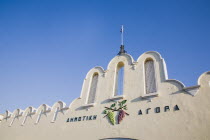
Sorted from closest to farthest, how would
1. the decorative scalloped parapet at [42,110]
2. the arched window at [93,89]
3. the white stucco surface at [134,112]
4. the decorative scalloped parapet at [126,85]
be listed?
the white stucco surface at [134,112], the decorative scalloped parapet at [126,85], the arched window at [93,89], the decorative scalloped parapet at [42,110]

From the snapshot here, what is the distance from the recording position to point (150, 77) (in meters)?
11.0

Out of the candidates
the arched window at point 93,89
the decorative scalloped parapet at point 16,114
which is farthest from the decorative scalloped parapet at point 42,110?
the arched window at point 93,89

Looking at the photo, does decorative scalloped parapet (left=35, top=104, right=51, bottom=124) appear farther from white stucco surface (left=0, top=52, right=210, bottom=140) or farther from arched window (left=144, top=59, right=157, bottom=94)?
arched window (left=144, top=59, right=157, bottom=94)

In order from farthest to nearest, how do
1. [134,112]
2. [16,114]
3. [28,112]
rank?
[16,114]
[28,112]
[134,112]

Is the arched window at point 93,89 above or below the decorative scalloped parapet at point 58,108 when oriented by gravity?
above

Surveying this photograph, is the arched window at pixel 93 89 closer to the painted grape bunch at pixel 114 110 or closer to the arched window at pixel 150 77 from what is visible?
the painted grape bunch at pixel 114 110

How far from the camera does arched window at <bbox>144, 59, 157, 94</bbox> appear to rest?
1045cm

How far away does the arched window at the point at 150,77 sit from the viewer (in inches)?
411

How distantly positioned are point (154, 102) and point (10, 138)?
15478 millimetres

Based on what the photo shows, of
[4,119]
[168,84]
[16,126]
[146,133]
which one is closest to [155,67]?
[168,84]

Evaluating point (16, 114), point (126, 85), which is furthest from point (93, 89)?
point (16, 114)

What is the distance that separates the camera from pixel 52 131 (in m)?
13.3

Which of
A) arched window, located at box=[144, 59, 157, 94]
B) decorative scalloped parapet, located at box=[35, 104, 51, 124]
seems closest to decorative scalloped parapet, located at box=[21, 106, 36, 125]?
decorative scalloped parapet, located at box=[35, 104, 51, 124]

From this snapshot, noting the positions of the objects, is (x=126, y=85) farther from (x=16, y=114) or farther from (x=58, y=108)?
(x=16, y=114)
